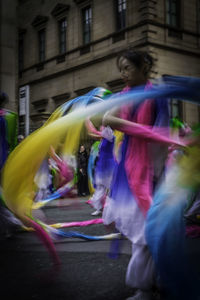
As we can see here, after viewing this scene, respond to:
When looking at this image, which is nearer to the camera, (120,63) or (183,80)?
(183,80)

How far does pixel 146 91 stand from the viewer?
2883 millimetres

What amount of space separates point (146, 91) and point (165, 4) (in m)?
18.2

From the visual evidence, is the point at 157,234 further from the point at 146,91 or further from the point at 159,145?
the point at 146,91

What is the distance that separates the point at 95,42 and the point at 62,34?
3520 millimetres

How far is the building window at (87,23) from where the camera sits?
22422mm

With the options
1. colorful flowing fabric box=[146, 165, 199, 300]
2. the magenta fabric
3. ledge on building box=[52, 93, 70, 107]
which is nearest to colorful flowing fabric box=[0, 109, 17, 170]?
the magenta fabric

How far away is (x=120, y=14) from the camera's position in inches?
816

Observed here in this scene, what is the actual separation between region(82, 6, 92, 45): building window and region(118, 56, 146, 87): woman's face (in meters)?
19.8

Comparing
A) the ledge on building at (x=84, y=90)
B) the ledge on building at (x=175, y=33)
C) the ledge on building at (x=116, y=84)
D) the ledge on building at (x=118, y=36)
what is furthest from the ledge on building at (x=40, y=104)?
the ledge on building at (x=175, y=33)

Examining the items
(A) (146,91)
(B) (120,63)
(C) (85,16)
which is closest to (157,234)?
(A) (146,91)

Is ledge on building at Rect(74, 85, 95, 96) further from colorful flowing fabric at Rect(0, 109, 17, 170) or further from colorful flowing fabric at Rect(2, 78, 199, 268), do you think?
colorful flowing fabric at Rect(2, 78, 199, 268)

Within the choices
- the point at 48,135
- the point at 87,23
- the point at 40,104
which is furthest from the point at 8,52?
the point at 48,135

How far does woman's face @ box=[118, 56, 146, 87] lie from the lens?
3.08 meters

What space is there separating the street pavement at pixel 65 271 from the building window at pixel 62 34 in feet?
66.0
